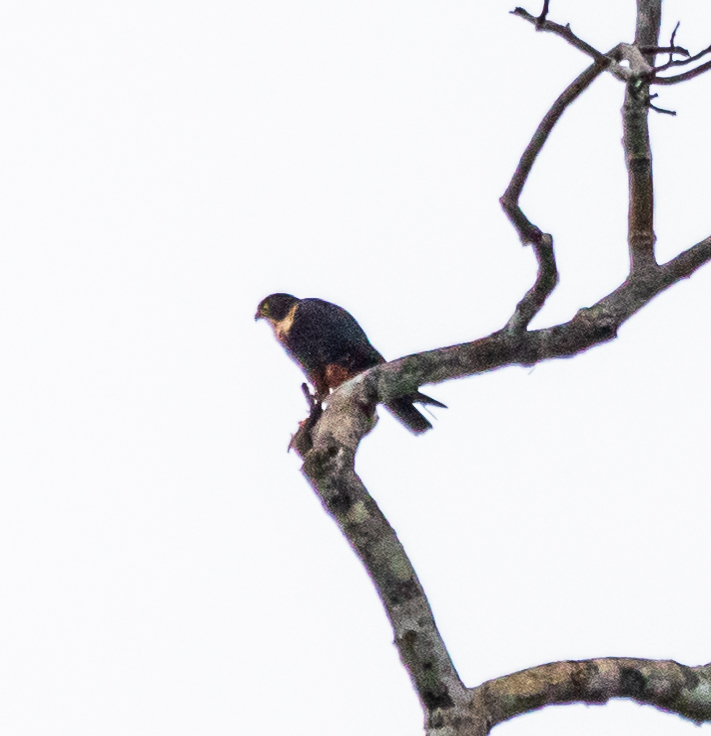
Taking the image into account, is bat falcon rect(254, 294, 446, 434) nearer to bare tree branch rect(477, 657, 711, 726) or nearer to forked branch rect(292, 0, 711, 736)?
forked branch rect(292, 0, 711, 736)

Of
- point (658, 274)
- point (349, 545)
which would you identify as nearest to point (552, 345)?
point (658, 274)

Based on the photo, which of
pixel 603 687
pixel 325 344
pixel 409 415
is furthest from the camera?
pixel 325 344

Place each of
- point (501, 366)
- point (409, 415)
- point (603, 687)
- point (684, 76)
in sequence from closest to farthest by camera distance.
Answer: point (603, 687) < point (501, 366) < point (684, 76) < point (409, 415)

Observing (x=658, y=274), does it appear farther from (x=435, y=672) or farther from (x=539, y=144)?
(x=435, y=672)

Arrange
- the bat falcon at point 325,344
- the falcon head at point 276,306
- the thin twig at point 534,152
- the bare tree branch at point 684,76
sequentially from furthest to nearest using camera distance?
the falcon head at point 276,306 < the bat falcon at point 325,344 < the bare tree branch at point 684,76 < the thin twig at point 534,152

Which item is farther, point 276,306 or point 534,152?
point 276,306

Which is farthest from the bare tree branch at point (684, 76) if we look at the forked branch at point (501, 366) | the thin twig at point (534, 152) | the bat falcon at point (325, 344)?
the bat falcon at point (325, 344)

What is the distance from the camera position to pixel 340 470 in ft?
8.93

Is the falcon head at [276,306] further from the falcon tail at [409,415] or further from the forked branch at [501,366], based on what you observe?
the forked branch at [501,366]

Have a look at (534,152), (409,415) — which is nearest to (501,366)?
(534,152)

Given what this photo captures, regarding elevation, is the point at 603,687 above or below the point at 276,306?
below

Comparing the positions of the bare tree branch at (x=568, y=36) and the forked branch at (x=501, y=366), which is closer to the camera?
the forked branch at (x=501, y=366)

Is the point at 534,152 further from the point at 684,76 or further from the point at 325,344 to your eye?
the point at 325,344

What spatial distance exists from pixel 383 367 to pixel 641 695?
3.74ft
